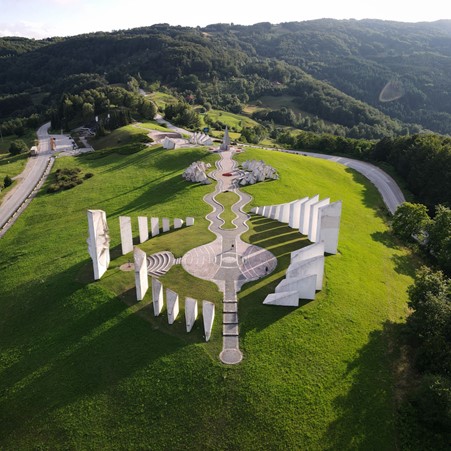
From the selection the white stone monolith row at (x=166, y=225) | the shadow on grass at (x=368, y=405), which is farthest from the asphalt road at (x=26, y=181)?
the shadow on grass at (x=368, y=405)

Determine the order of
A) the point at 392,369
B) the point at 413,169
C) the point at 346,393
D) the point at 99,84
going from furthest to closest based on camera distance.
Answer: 1. the point at 99,84
2. the point at 413,169
3. the point at 392,369
4. the point at 346,393

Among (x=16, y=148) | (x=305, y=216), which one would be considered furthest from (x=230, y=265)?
(x=16, y=148)

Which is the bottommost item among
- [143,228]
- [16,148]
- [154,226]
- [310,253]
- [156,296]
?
[16,148]

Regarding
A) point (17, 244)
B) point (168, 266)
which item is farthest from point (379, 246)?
point (17, 244)

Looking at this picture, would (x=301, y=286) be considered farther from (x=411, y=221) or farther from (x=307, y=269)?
(x=411, y=221)

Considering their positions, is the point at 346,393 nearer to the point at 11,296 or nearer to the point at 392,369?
the point at 392,369

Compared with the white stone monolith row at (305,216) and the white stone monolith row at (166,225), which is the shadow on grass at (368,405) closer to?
the white stone monolith row at (305,216)

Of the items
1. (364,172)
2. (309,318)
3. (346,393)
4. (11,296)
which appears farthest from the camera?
(364,172)
